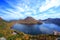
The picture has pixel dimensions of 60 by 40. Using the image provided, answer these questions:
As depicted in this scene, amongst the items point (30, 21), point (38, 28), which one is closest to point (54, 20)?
point (38, 28)

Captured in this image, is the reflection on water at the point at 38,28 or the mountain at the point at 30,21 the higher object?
the mountain at the point at 30,21

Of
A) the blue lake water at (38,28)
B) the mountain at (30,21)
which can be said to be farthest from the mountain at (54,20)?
the mountain at (30,21)

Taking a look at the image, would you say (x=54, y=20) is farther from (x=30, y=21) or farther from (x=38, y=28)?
(x=30, y=21)

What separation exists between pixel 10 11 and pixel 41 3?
78cm

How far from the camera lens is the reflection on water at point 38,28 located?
440 cm

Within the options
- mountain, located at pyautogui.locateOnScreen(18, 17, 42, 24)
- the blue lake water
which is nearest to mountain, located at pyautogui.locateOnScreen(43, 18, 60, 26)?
the blue lake water

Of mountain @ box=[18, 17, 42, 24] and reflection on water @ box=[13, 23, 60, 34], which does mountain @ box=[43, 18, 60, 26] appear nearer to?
reflection on water @ box=[13, 23, 60, 34]

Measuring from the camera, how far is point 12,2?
452 cm

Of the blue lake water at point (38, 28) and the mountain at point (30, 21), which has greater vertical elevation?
the mountain at point (30, 21)

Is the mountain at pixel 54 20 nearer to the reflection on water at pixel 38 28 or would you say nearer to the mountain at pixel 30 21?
the reflection on water at pixel 38 28

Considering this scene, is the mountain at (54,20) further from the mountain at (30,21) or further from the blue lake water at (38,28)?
the mountain at (30,21)

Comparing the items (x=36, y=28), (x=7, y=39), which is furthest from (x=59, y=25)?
(x=7, y=39)

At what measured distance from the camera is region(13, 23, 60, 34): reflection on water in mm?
4398

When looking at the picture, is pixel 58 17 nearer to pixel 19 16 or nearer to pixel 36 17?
pixel 36 17
